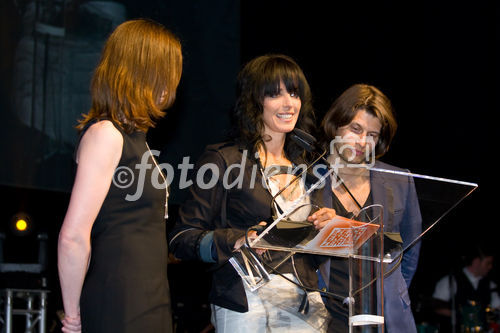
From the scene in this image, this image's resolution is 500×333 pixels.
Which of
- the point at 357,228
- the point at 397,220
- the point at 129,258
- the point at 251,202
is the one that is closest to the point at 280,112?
the point at 251,202

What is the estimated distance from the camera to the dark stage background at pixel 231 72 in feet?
14.4

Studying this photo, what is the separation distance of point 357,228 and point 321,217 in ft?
0.38

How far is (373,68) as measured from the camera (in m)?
5.46

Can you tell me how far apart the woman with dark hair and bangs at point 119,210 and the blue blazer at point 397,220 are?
1.51ft

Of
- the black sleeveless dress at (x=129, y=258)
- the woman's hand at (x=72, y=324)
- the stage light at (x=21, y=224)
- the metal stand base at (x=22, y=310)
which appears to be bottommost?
the metal stand base at (x=22, y=310)

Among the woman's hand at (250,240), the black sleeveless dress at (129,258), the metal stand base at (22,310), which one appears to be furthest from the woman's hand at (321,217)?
the metal stand base at (22,310)

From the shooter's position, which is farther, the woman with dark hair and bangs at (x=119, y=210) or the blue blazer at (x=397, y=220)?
→ the blue blazer at (x=397, y=220)

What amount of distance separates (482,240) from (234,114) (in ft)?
17.6

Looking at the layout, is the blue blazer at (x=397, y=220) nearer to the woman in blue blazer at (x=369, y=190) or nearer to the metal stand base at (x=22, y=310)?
the woman in blue blazer at (x=369, y=190)

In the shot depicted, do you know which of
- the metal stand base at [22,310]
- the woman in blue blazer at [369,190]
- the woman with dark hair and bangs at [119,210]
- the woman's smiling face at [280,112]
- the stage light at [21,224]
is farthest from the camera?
the stage light at [21,224]

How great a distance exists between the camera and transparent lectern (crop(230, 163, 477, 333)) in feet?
5.24

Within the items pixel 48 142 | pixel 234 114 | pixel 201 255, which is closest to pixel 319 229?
pixel 201 255

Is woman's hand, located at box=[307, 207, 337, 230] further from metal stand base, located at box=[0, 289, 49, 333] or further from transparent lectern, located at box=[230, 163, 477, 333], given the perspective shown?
metal stand base, located at box=[0, 289, 49, 333]

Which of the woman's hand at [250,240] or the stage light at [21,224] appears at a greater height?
the stage light at [21,224]
